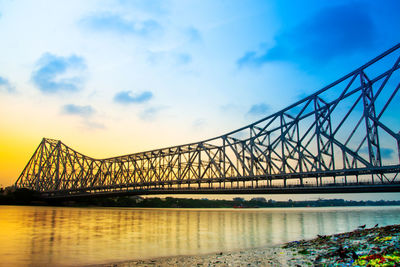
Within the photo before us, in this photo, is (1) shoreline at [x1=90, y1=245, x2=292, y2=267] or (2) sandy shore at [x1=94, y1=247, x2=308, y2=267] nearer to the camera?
(2) sandy shore at [x1=94, y1=247, x2=308, y2=267]

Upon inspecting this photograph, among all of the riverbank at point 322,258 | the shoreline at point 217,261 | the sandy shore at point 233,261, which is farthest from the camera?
the shoreline at point 217,261

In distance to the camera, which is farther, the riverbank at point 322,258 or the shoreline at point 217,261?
the shoreline at point 217,261

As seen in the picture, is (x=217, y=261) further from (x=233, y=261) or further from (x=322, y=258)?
(x=322, y=258)

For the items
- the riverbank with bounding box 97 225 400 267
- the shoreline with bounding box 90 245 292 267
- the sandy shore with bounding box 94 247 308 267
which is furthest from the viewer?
the shoreline with bounding box 90 245 292 267

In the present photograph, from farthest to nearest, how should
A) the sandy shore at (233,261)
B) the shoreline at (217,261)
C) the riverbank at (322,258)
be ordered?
the shoreline at (217,261), the sandy shore at (233,261), the riverbank at (322,258)

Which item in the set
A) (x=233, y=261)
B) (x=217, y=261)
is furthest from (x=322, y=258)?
(x=217, y=261)

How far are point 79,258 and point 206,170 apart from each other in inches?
2505

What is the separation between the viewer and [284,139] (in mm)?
58125

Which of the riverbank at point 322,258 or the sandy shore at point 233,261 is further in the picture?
the sandy shore at point 233,261

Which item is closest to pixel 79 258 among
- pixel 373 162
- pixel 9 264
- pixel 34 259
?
pixel 34 259

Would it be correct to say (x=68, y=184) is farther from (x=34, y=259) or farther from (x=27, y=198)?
(x=34, y=259)

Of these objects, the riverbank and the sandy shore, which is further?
the sandy shore

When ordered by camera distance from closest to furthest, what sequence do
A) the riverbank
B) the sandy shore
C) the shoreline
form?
1. the riverbank
2. the sandy shore
3. the shoreline

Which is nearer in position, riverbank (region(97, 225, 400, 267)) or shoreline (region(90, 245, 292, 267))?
riverbank (region(97, 225, 400, 267))
